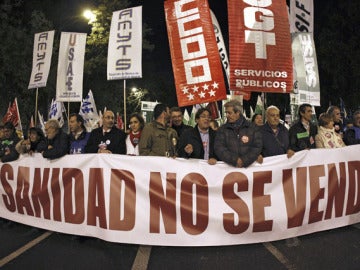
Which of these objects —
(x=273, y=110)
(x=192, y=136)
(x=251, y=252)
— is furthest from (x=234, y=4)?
(x=251, y=252)

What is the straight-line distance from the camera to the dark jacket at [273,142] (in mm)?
5715

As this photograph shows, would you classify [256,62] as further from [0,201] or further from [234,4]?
[0,201]

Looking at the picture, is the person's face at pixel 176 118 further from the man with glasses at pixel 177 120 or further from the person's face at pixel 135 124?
the person's face at pixel 135 124

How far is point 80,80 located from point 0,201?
5180 mm

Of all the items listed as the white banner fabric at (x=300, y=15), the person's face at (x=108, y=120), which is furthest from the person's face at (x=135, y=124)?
the white banner fabric at (x=300, y=15)

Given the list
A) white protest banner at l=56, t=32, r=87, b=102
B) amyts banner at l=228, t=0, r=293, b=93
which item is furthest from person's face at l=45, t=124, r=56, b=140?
white protest banner at l=56, t=32, r=87, b=102

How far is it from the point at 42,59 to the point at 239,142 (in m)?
8.10

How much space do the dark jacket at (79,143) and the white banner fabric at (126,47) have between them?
2.77m

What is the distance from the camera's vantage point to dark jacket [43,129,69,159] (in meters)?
5.71

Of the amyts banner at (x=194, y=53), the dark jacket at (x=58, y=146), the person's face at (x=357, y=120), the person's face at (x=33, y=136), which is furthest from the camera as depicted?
the person's face at (x=357, y=120)

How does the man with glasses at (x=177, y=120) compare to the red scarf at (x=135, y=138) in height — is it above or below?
above

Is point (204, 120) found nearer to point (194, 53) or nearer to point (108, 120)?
point (108, 120)

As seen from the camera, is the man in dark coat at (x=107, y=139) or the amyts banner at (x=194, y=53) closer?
the man in dark coat at (x=107, y=139)

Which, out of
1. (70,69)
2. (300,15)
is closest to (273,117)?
(300,15)
